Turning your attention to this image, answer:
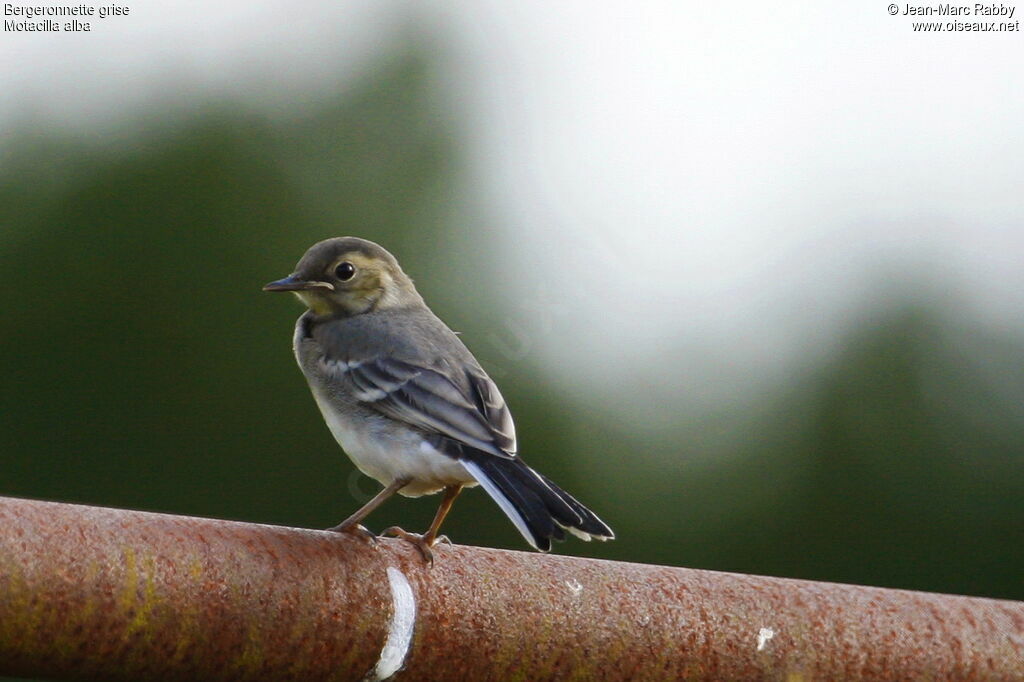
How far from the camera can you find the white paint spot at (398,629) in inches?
140

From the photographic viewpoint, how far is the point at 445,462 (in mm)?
4996

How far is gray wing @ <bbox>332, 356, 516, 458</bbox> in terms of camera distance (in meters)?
5.01

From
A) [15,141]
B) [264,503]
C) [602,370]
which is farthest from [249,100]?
[264,503]

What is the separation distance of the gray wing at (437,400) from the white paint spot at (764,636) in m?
1.28

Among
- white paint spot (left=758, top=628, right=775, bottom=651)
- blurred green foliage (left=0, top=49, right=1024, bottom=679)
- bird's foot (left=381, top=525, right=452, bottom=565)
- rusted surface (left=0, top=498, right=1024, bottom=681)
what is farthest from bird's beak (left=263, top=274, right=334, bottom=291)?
blurred green foliage (left=0, top=49, right=1024, bottom=679)

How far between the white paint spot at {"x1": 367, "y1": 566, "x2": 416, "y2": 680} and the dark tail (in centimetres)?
68

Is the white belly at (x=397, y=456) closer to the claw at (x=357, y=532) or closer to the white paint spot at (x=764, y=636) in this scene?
the claw at (x=357, y=532)

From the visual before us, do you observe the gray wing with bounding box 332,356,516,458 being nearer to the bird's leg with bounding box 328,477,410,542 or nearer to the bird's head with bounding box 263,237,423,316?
the bird's leg with bounding box 328,477,410,542

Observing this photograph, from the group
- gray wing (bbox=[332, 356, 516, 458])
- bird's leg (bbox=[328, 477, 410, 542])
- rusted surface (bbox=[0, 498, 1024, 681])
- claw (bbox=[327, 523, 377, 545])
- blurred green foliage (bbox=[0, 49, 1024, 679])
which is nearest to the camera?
rusted surface (bbox=[0, 498, 1024, 681])

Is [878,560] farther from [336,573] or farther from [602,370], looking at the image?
[336,573]

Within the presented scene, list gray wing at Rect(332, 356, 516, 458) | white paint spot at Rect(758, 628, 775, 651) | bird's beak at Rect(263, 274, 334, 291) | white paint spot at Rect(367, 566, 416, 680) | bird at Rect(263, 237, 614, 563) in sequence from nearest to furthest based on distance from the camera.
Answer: white paint spot at Rect(367, 566, 416, 680), white paint spot at Rect(758, 628, 775, 651), bird at Rect(263, 237, 614, 563), gray wing at Rect(332, 356, 516, 458), bird's beak at Rect(263, 274, 334, 291)

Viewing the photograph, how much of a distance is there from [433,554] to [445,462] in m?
1.11

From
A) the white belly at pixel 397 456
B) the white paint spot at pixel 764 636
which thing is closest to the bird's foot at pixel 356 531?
the white belly at pixel 397 456

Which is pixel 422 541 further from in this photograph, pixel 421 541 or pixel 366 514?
pixel 366 514
